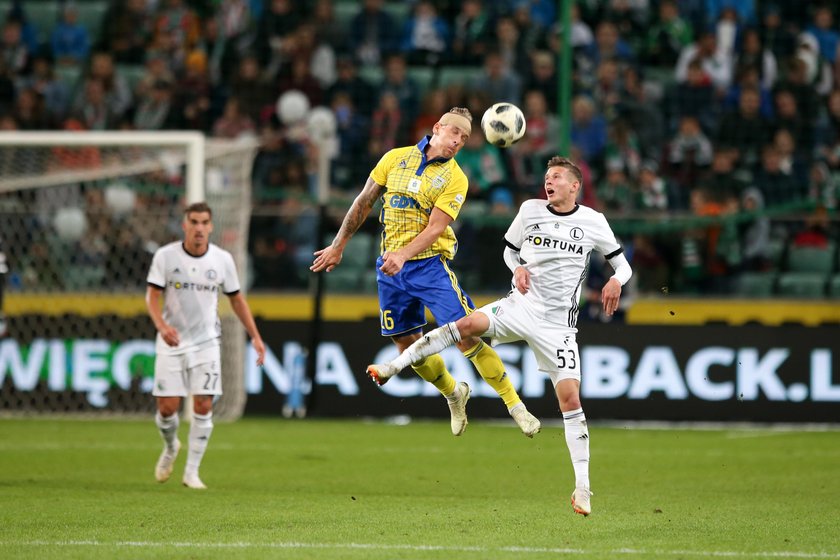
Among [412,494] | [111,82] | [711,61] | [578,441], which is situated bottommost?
[412,494]

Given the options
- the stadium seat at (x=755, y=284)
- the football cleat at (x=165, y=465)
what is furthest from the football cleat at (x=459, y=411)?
the stadium seat at (x=755, y=284)

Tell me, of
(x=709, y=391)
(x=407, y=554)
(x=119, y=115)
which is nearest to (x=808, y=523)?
(x=407, y=554)

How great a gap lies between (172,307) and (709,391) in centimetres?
694

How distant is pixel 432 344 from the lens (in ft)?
27.9

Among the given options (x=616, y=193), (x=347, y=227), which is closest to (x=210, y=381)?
(x=347, y=227)

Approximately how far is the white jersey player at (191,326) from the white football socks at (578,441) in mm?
2769

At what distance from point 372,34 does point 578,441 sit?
11.7 metres

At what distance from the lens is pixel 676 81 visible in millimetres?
18281

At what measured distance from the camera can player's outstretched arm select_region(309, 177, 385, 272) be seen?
896cm

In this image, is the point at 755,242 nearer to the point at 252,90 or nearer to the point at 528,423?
the point at 252,90

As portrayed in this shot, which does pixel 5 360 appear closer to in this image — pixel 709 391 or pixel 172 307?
pixel 172 307

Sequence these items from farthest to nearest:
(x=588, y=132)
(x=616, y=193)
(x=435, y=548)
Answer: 1. (x=588, y=132)
2. (x=616, y=193)
3. (x=435, y=548)

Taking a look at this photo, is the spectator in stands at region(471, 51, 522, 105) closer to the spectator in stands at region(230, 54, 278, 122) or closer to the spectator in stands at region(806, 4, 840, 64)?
the spectator in stands at region(230, 54, 278, 122)

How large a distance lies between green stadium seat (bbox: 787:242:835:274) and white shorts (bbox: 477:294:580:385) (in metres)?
7.64
